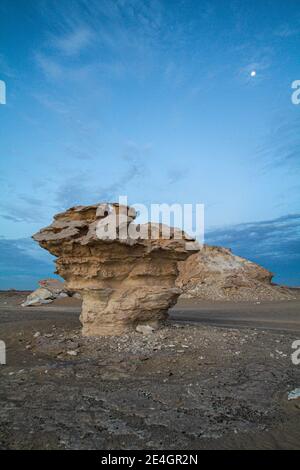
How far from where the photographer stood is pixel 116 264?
9.36 metres

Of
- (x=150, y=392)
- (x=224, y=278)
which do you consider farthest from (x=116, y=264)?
(x=224, y=278)

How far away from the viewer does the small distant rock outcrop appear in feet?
89.4

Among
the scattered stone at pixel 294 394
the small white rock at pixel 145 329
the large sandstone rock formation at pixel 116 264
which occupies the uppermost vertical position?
the large sandstone rock formation at pixel 116 264

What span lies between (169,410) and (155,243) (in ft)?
16.5

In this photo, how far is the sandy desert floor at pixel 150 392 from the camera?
3.98 m

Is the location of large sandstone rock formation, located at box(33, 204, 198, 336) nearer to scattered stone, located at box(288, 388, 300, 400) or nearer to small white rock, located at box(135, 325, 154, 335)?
small white rock, located at box(135, 325, 154, 335)

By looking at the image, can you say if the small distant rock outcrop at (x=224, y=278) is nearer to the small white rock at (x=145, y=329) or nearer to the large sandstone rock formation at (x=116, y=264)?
the large sandstone rock formation at (x=116, y=264)

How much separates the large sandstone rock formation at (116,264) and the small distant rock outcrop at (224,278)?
1789 cm

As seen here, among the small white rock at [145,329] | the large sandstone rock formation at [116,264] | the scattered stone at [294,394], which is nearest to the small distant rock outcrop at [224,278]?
the large sandstone rock formation at [116,264]

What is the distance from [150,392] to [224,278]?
24.0 meters

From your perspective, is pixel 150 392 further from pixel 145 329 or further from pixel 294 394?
pixel 145 329
